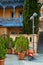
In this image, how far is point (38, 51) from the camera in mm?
23594

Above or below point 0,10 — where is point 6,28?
below

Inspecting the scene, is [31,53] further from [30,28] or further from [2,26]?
[2,26]

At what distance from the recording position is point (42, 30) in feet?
116

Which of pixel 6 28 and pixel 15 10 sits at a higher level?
pixel 15 10

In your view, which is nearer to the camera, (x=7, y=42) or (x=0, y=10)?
(x=7, y=42)

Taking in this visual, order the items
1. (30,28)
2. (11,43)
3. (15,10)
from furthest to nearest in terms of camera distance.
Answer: (15,10)
(30,28)
(11,43)

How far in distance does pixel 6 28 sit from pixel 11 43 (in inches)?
585

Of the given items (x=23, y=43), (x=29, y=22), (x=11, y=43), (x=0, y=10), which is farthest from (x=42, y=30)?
(x=23, y=43)

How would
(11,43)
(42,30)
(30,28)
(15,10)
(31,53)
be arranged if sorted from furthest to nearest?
(15,10), (42,30), (30,28), (11,43), (31,53)

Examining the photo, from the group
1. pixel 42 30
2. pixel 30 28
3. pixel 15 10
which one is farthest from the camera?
pixel 15 10

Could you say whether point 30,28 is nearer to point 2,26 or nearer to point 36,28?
point 36,28

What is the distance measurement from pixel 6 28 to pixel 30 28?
12584mm

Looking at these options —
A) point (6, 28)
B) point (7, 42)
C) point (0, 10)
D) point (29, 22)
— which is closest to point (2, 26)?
point (6, 28)

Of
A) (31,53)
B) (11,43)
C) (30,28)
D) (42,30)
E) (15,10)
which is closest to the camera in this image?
(31,53)
